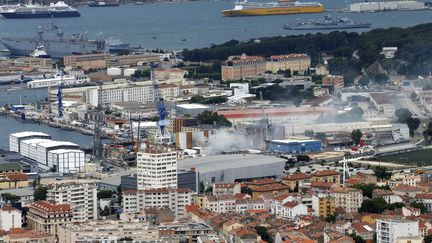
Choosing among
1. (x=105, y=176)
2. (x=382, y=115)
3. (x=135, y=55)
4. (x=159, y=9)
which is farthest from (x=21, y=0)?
(x=105, y=176)

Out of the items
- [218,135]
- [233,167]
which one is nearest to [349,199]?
[233,167]

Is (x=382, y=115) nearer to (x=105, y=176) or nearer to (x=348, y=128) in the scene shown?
(x=348, y=128)

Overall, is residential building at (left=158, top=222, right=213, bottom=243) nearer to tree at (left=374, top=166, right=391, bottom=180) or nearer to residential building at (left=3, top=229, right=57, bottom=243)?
residential building at (left=3, top=229, right=57, bottom=243)

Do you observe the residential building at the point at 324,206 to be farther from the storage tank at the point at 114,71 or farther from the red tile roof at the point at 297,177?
the storage tank at the point at 114,71

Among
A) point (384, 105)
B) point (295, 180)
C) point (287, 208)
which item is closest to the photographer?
point (287, 208)

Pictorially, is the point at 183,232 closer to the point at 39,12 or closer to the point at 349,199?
the point at 349,199
